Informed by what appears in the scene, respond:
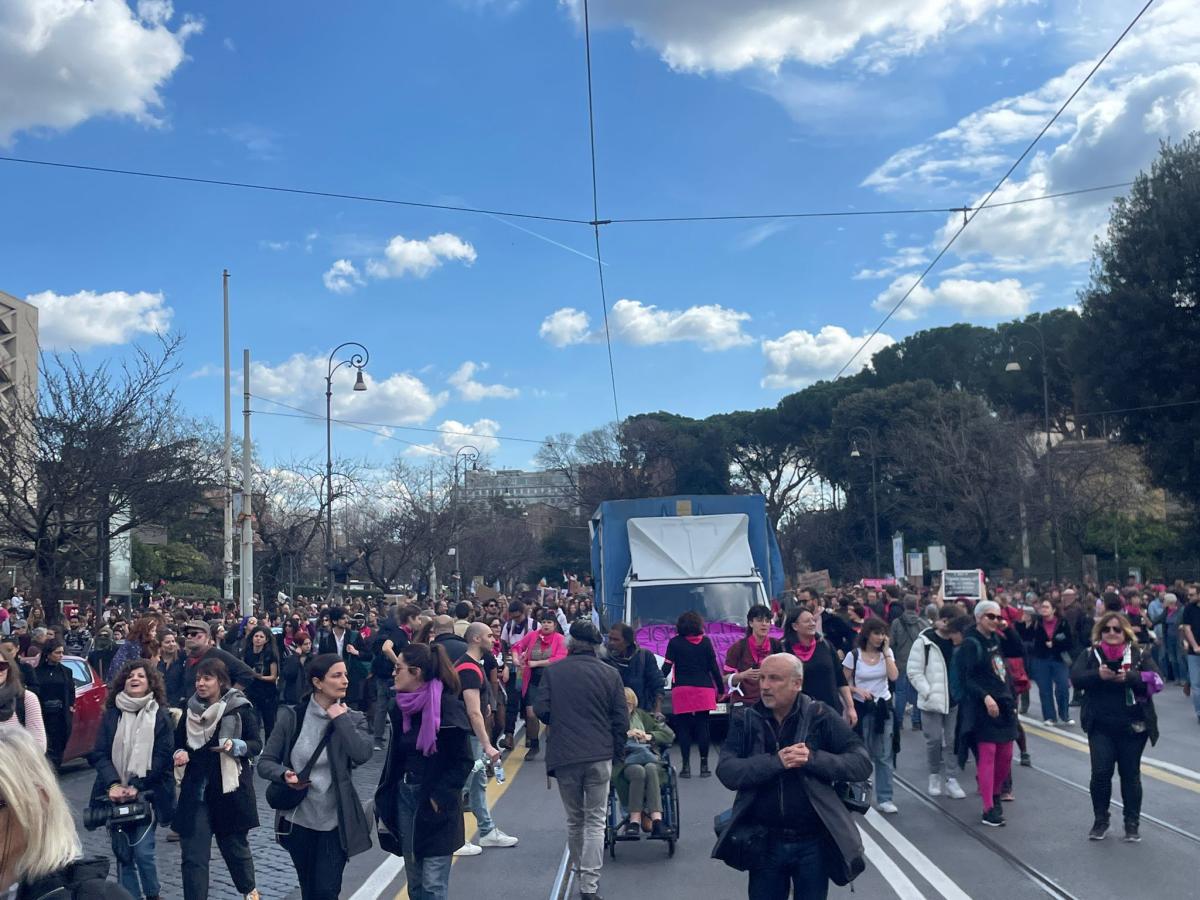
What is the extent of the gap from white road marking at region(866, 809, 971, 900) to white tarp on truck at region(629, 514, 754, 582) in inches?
276

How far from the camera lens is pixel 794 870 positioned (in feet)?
16.0

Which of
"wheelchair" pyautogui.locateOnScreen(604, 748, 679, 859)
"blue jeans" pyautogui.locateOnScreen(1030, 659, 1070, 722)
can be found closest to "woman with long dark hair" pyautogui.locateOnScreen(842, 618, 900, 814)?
"wheelchair" pyautogui.locateOnScreen(604, 748, 679, 859)

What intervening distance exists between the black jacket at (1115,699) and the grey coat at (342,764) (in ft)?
16.9

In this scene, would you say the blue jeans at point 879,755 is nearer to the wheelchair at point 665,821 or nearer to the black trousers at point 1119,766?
the black trousers at point 1119,766

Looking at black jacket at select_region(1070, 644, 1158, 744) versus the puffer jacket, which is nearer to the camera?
black jacket at select_region(1070, 644, 1158, 744)

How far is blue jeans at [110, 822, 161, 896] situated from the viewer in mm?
6875

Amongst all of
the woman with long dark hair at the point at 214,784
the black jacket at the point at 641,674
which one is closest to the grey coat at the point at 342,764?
the woman with long dark hair at the point at 214,784

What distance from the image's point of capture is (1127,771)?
8.43 metres

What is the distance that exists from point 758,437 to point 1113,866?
6384 cm

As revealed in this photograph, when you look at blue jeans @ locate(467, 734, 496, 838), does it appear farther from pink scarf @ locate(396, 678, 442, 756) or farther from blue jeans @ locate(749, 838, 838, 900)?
blue jeans @ locate(749, 838, 838, 900)

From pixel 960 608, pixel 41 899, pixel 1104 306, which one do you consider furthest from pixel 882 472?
pixel 41 899

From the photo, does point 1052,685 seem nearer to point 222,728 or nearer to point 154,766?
point 222,728

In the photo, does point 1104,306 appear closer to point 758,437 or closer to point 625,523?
point 625,523

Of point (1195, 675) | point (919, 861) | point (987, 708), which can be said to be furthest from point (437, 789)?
point (1195, 675)
